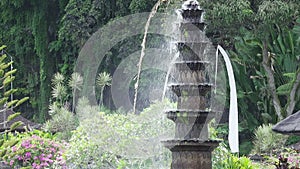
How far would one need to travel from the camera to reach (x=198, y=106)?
5.36 meters

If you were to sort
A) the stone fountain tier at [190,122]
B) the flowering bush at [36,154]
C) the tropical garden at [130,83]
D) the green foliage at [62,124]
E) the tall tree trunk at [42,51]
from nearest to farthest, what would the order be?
the stone fountain tier at [190,122], the tropical garden at [130,83], the flowering bush at [36,154], the green foliage at [62,124], the tall tree trunk at [42,51]

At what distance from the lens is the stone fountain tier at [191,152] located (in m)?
5.30

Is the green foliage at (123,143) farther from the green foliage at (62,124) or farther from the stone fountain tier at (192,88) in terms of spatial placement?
the green foliage at (62,124)

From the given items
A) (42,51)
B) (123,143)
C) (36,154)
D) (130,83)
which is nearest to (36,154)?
(36,154)

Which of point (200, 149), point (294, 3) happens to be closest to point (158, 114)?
point (200, 149)

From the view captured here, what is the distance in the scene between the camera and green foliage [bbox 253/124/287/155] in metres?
15.1

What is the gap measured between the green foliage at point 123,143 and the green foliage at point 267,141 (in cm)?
629

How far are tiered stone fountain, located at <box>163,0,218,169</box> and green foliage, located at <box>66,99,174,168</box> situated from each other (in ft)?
10.9

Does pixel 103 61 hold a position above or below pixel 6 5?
below

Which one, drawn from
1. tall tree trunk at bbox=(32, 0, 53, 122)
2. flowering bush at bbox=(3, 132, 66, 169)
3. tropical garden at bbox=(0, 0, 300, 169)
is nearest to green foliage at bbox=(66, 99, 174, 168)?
tropical garden at bbox=(0, 0, 300, 169)

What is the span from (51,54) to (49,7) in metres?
1.83

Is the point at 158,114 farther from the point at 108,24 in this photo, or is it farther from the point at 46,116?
the point at 46,116

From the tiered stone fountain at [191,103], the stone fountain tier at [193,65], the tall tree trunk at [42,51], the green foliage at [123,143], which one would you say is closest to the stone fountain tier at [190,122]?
the tiered stone fountain at [191,103]

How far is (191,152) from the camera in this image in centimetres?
537
